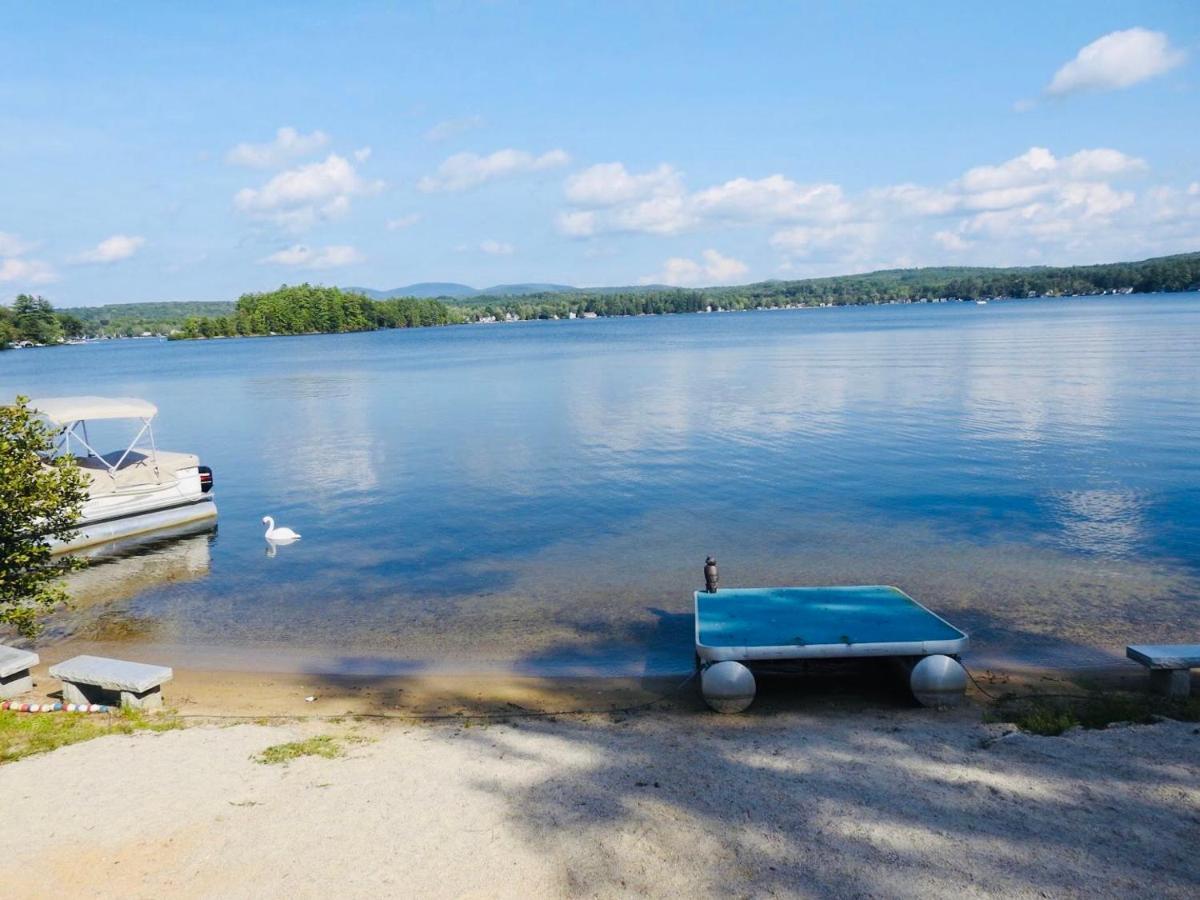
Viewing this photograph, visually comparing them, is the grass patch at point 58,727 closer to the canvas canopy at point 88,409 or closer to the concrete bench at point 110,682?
the concrete bench at point 110,682

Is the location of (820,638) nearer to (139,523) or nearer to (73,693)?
(73,693)

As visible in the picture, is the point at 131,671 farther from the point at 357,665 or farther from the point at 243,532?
the point at 243,532

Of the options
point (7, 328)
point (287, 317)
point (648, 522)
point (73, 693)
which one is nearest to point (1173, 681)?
point (648, 522)

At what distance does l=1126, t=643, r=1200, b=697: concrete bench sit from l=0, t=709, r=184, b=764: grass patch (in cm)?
1232

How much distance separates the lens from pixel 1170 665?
1048cm

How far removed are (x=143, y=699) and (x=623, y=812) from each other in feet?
23.6

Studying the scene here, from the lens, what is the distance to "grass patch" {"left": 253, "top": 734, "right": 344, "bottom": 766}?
364 inches

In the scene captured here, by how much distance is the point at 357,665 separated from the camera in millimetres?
13859

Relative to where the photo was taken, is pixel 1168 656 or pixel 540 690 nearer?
pixel 1168 656

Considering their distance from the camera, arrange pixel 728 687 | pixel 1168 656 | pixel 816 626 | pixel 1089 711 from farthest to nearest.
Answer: pixel 816 626 < pixel 728 687 < pixel 1168 656 < pixel 1089 711

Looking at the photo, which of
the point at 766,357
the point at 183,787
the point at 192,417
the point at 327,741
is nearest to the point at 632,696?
the point at 327,741

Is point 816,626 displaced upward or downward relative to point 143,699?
upward

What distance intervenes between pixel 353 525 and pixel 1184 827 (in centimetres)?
2018

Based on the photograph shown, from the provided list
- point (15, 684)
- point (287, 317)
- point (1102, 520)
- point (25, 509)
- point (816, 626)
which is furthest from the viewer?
point (287, 317)
